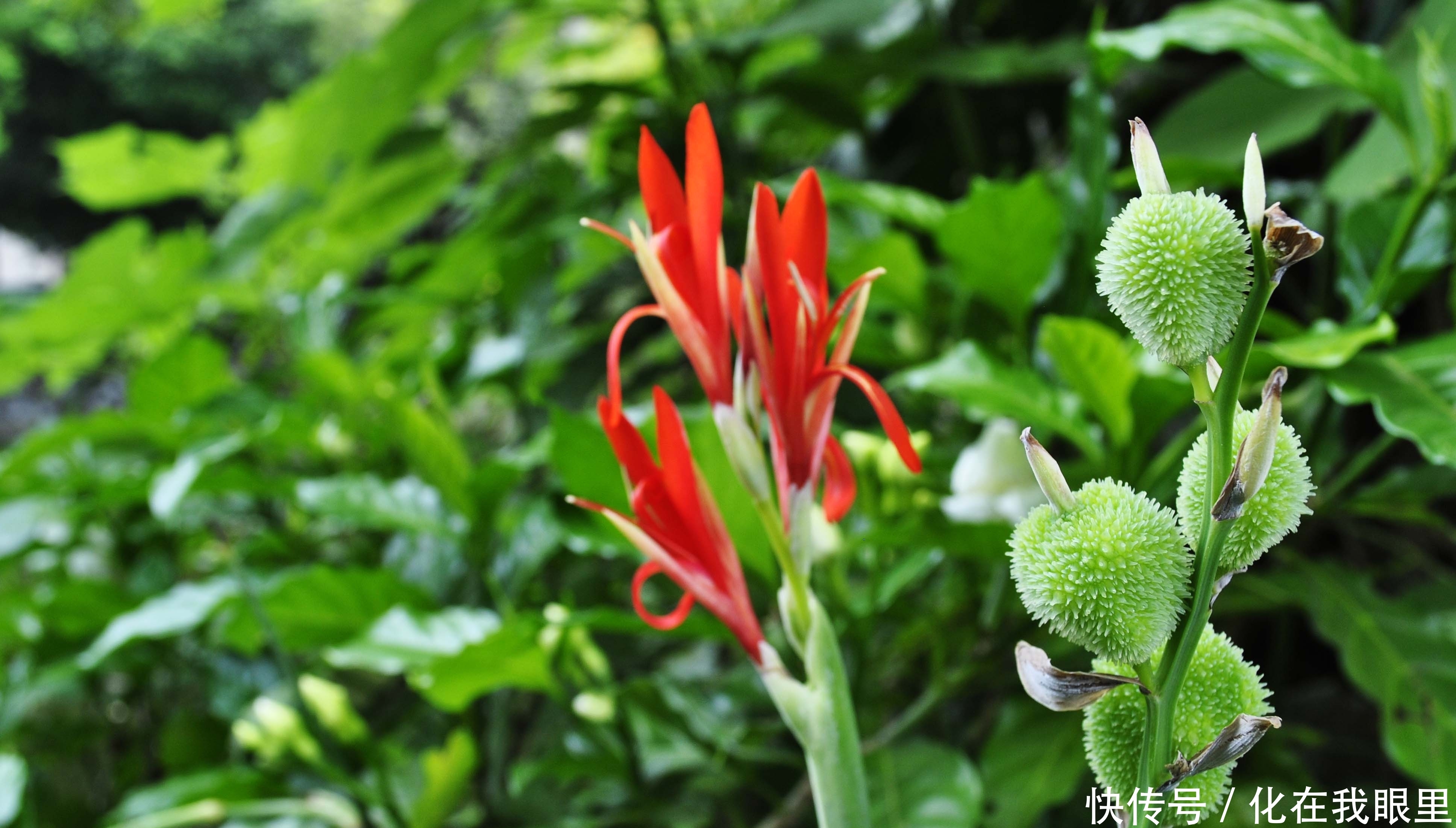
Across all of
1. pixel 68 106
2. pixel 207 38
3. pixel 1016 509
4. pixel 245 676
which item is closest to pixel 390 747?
pixel 245 676

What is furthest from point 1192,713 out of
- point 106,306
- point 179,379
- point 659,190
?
point 106,306

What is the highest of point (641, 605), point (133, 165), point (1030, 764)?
point (641, 605)

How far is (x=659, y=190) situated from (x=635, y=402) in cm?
48

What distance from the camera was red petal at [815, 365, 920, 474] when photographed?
0.51ft

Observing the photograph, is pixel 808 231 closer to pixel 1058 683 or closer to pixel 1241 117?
pixel 1058 683

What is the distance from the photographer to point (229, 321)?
1142 mm

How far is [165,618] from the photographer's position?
466 mm

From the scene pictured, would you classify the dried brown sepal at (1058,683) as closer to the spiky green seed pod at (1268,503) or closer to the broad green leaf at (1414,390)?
the spiky green seed pod at (1268,503)

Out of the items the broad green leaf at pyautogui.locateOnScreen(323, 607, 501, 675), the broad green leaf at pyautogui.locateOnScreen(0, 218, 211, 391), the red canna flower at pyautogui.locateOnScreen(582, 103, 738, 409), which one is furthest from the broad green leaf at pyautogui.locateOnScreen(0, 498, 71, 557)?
the red canna flower at pyautogui.locateOnScreen(582, 103, 738, 409)

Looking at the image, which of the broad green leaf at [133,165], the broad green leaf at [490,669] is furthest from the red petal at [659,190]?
the broad green leaf at [133,165]

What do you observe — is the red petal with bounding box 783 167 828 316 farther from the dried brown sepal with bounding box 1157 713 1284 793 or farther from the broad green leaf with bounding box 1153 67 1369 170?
the broad green leaf with bounding box 1153 67 1369 170

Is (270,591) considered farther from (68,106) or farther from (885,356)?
(68,106)

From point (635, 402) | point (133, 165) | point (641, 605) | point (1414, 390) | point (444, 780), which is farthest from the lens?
point (133, 165)

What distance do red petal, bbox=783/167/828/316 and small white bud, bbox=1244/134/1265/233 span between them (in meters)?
0.08
